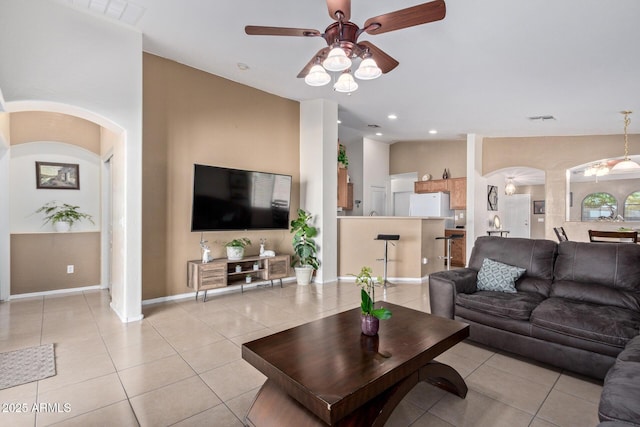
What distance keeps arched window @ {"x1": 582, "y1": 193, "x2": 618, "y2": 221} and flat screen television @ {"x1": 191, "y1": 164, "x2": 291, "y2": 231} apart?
12081 mm

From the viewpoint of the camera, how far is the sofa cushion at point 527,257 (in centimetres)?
310

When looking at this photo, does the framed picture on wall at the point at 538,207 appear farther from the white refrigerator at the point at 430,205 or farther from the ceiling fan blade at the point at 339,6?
the ceiling fan blade at the point at 339,6

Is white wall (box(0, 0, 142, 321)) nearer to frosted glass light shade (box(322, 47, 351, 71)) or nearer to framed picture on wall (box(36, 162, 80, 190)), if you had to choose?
framed picture on wall (box(36, 162, 80, 190))

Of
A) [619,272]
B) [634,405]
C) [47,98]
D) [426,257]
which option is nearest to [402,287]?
[426,257]

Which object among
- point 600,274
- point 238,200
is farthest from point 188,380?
point 600,274

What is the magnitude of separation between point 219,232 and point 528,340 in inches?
154

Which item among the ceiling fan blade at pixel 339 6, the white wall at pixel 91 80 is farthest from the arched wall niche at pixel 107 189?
the ceiling fan blade at pixel 339 6

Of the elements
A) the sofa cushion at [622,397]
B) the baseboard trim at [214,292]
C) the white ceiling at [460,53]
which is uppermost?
the white ceiling at [460,53]

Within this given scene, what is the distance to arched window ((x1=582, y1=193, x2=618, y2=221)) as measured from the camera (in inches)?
437

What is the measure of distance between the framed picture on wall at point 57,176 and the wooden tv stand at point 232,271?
2269 mm

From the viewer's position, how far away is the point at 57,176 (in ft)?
15.3

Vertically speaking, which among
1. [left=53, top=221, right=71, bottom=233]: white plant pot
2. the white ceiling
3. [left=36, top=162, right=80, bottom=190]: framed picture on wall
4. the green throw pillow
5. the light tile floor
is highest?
the white ceiling

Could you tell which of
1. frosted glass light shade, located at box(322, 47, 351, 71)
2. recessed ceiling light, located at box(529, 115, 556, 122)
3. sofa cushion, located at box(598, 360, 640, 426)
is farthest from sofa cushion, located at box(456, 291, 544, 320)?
recessed ceiling light, located at box(529, 115, 556, 122)

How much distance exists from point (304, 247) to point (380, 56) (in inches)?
131
